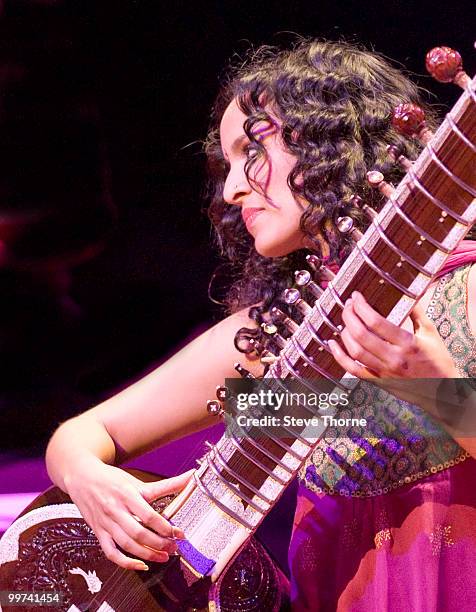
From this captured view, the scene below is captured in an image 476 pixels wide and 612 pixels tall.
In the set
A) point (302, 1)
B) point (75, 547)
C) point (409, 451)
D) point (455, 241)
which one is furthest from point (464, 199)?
point (302, 1)

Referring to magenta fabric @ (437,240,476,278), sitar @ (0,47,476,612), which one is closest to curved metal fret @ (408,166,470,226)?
sitar @ (0,47,476,612)

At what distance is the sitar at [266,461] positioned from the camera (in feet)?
2.74

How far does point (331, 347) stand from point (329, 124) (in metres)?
0.43

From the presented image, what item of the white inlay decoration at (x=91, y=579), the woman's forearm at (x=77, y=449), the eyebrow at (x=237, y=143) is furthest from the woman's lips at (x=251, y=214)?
the white inlay decoration at (x=91, y=579)

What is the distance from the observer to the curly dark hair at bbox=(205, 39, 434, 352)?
3.91 feet

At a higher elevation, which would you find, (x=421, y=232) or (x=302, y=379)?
(x=421, y=232)

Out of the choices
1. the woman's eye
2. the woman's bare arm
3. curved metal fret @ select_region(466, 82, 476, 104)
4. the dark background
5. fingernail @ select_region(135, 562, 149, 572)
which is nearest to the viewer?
curved metal fret @ select_region(466, 82, 476, 104)

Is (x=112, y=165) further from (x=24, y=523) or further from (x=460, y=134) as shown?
(x=460, y=134)

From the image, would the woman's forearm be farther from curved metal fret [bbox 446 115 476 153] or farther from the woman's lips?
curved metal fret [bbox 446 115 476 153]

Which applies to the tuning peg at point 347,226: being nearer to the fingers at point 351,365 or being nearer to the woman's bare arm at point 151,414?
the fingers at point 351,365

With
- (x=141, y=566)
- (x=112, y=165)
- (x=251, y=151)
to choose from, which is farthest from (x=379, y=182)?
(x=112, y=165)

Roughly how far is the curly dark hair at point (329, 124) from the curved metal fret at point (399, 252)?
29 centimetres

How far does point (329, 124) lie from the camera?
121 cm

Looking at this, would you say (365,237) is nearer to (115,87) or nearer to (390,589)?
(390,589)
